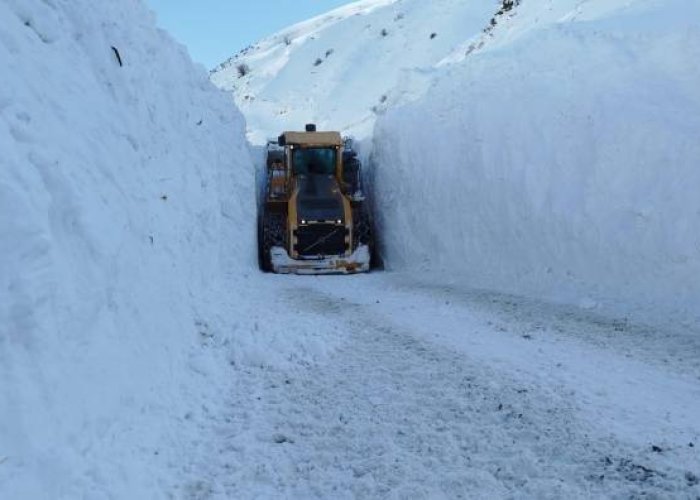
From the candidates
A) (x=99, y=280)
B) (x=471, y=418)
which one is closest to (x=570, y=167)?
(x=471, y=418)

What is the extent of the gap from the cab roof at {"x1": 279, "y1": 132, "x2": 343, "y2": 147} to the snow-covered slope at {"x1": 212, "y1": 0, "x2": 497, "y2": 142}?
1569 cm

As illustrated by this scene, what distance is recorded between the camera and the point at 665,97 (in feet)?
33.3

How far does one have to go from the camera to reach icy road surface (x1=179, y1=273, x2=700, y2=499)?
4367 mm

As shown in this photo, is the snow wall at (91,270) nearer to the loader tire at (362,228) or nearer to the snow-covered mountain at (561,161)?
the snow-covered mountain at (561,161)

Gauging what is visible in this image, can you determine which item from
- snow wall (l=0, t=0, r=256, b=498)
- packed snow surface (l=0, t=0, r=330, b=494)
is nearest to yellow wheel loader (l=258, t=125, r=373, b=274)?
packed snow surface (l=0, t=0, r=330, b=494)

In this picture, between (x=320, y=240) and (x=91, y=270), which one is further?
(x=320, y=240)

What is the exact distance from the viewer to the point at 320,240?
15211 mm

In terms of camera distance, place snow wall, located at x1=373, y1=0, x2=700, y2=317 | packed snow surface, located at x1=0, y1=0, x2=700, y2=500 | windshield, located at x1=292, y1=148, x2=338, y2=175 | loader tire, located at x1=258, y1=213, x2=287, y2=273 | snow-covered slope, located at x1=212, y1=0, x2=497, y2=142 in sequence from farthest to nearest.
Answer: snow-covered slope, located at x1=212, y1=0, x2=497, y2=142 → windshield, located at x1=292, y1=148, x2=338, y2=175 → loader tire, located at x1=258, y1=213, x2=287, y2=273 → snow wall, located at x1=373, y1=0, x2=700, y2=317 → packed snow surface, located at x1=0, y1=0, x2=700, y2=500

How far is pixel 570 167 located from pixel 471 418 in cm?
674

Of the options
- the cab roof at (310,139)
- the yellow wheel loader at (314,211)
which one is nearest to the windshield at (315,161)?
the yellow wheel loader at (314,211)

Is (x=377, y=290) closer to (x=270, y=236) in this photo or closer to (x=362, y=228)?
(x=362, y=228)

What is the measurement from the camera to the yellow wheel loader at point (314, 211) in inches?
594

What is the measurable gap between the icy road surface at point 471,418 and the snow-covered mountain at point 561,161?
5.45ft

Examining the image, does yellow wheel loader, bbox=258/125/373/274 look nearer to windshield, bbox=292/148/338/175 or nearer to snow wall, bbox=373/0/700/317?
windshield, bbox=292/148/338/175
